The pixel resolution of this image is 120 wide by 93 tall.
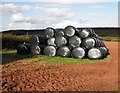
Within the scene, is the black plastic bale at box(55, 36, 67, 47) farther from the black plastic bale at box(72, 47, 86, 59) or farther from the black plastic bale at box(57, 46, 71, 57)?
the black plastic bale at box(72, 47, 86, 59)

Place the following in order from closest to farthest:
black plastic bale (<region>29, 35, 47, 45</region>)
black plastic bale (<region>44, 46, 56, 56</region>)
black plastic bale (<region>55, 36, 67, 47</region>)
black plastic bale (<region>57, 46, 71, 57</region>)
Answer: black plastic bale (<region>57, 46, 71, 57</region>) < black plastic bale (<region>55, 36, 67, 47</region>) < black plastic bale (<region>44, 46, 56, 56</region>) < black plastic bale (<region>29, 35, 47, 45</region>)

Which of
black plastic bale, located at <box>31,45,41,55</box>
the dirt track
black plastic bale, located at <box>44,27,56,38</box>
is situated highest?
black plastic bale, located at <box>44,27,56,38</box>

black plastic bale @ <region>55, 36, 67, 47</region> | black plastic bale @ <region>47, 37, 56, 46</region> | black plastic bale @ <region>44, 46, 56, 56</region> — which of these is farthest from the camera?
black plastic bale @ <region>47, 37, 56, 46</region>

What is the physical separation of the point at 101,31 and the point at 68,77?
107 ft

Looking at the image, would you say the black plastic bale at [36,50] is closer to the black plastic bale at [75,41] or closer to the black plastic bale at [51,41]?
the black plastic bale at [51,41]

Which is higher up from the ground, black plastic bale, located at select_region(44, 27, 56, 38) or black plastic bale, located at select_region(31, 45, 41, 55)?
black plastic bale, located at select_region(44, 27, 56, 38)

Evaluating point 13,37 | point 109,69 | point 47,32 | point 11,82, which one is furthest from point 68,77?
point 13,37

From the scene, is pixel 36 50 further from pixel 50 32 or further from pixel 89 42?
pixel 89 42

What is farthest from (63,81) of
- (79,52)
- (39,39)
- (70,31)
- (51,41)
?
A: (39,39)

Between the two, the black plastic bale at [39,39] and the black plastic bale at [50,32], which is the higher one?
the black plastic bale at [50,32]

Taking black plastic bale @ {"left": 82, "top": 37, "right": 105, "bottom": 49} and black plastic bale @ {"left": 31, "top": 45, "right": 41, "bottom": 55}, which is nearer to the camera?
black plastic bale @ {"left": 82, "top": 37, "right": 105, "bottom": 49}

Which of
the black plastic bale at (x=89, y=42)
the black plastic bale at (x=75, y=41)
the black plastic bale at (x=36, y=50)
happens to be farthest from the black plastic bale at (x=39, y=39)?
the black plastic bale at (x=89, y=42)

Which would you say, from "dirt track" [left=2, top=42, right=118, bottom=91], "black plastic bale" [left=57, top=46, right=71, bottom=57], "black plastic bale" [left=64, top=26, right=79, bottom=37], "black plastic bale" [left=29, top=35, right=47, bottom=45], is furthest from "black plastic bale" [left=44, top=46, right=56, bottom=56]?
"dirt track" [left=2, top=42, right=118, bottom=91]

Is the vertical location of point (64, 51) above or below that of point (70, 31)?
below
